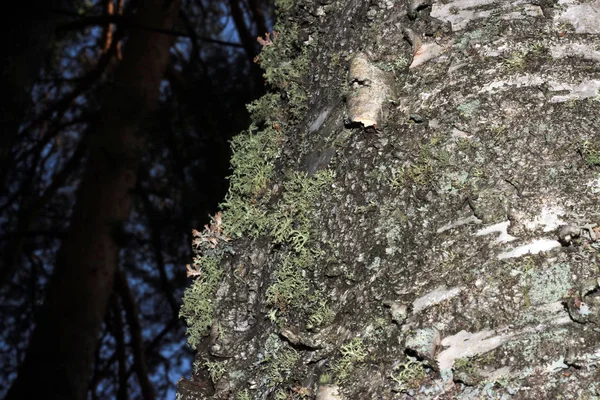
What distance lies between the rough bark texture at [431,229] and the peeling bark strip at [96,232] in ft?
8.19

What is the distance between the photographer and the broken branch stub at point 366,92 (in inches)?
39.9

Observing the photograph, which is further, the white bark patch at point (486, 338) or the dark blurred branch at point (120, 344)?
the dark blurred branch at point (120, 344)

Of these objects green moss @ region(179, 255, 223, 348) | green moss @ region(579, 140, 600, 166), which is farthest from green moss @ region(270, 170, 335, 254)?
green moss @ region(579, 140, 600, 166)

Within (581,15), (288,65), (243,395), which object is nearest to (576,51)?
(581,15)

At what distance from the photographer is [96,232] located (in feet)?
12.4

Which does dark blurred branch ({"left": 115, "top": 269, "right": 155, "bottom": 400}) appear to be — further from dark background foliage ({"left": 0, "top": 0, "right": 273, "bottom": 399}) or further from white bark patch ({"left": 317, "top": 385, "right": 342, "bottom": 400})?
white bark patch ({"left": 317, "top": 385, "right": 342, "bottom": 400})

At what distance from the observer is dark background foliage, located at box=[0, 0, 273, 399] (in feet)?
15.1

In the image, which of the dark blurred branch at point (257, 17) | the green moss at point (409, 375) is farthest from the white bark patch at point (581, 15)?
the dark blurred branch at point (257, 17)

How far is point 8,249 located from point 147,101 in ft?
4.49

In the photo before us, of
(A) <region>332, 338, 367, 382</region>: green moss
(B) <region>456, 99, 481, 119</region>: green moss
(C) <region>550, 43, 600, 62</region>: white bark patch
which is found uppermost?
(C) <region>550, 43, 600, 62</region>: white bark patch

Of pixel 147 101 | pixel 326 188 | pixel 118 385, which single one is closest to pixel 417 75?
pixel 326 188

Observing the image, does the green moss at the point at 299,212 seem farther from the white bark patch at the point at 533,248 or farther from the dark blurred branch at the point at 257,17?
the dark blurred branch at the point at 257,17

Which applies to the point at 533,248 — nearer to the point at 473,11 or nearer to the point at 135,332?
the point at 473,11

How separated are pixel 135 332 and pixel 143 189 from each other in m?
1.05
